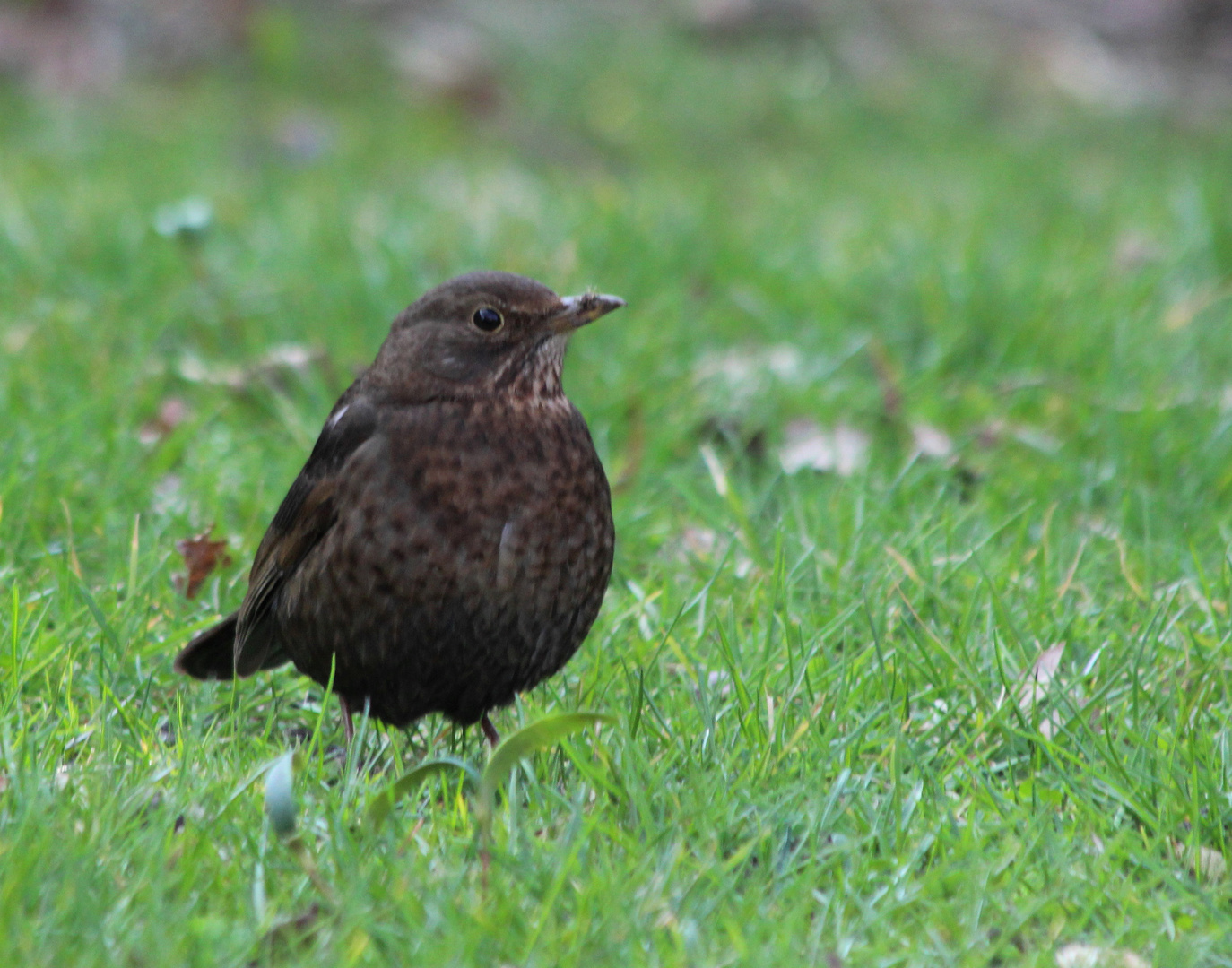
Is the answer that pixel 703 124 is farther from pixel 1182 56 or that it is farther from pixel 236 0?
pixel 1182 56

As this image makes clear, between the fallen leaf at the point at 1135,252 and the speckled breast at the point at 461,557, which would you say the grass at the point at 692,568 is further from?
Answer: the speckled breast at the point at 461,557

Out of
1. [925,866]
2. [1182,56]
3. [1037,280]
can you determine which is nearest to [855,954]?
[925,866]

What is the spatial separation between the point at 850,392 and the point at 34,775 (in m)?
3.00

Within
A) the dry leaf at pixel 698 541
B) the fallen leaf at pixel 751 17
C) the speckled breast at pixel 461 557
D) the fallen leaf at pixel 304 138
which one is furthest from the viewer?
the fallen leaf at pixel 751 17

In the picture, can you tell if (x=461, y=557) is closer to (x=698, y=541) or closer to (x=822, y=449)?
(x=698, y=541)

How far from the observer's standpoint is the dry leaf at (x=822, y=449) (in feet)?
15.1

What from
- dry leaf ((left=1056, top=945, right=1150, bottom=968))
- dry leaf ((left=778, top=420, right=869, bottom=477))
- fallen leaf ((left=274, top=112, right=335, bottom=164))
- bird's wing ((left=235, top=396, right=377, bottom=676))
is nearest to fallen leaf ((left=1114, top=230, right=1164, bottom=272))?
dry leaf ((left=778, top=420, right=869, bottom=477))

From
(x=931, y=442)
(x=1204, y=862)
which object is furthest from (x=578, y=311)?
(x=931, y=442)

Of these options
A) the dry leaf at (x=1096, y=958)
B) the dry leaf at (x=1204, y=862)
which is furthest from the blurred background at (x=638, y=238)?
the dry leaf at (x=1096, y=958)

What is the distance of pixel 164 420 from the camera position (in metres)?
4.71

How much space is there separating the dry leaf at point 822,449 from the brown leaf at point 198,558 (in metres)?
1.56

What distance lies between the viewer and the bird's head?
323cm

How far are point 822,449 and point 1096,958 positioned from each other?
2.42 m

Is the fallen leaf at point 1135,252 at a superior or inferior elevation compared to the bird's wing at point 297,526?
inferior
